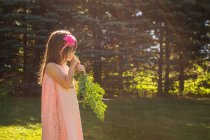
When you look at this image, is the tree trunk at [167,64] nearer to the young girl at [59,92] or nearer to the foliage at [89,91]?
the foliage at [89,91]

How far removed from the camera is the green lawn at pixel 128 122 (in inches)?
403

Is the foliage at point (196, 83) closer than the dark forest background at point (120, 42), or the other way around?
the dark forest background at point (120, 42)

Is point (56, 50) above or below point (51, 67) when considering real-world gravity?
above

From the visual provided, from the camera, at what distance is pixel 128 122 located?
40.1ft

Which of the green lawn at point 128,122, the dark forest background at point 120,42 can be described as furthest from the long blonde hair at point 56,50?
the dark forest background at point 120,42

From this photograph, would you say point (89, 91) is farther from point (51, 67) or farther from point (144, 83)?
point (144, 83)

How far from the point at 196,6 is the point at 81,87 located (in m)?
16.3

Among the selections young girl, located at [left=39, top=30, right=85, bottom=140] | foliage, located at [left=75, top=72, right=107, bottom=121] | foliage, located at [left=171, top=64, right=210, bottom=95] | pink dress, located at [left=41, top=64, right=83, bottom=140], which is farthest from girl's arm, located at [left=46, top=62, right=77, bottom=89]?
foliage, located at [left=171, top=64, right=210, bottom=95]

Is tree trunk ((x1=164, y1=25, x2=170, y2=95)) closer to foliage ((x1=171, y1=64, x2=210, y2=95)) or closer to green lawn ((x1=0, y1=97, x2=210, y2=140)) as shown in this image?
foliage ((x1=171, y1=64, x2=210, y2=95))

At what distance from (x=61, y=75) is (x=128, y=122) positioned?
7.27m

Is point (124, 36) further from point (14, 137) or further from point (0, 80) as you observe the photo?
point (14, 137)

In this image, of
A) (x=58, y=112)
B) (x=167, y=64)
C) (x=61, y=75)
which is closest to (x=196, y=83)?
(x=167, y=64)

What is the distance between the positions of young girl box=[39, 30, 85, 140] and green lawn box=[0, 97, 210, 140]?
4289 millimetres

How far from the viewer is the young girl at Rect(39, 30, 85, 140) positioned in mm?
5250
